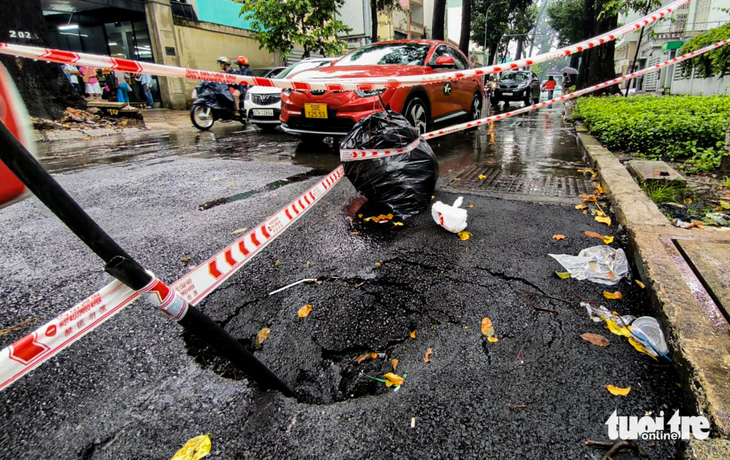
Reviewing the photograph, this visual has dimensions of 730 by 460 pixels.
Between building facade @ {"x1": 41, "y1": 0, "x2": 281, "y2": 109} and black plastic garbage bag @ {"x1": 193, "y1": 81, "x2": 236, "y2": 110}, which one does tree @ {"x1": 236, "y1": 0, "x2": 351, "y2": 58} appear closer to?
building facade @ {"x1": 41, "y1": 0, "x2": 281, "y2": 109}

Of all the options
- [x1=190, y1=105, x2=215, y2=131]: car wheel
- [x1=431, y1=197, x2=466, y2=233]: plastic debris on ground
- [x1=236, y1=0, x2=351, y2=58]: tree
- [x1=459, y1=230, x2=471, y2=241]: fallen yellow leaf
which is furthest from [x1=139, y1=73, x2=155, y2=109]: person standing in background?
[x1=459, y1=230, x2=471, y2=241]: fallen yellow leaf

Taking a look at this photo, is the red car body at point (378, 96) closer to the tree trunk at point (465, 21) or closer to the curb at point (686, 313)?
the curb at point (686, 313)

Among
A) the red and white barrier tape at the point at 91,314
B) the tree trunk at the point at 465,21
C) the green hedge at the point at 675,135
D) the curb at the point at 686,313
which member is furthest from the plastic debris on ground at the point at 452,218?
the tree trunk at the point at 465,21

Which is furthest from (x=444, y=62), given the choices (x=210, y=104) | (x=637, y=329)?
(x=210, y=104)

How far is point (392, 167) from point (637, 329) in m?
2.04

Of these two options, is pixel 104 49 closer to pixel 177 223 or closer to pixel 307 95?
pixel 307 95

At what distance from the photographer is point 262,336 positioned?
6.32 feet

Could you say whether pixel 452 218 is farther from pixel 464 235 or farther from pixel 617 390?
pixel 617 390

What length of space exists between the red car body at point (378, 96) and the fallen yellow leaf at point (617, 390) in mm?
4521

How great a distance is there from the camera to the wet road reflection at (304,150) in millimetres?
5591

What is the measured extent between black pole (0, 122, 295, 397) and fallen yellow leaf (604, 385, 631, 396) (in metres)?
1.42

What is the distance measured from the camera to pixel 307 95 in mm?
5699

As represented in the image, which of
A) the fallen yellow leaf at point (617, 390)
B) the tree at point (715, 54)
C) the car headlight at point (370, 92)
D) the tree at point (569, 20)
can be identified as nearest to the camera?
the fallen yellow leaf at point (617, 390)

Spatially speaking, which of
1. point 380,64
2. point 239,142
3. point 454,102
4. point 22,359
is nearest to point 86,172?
point 239,142
